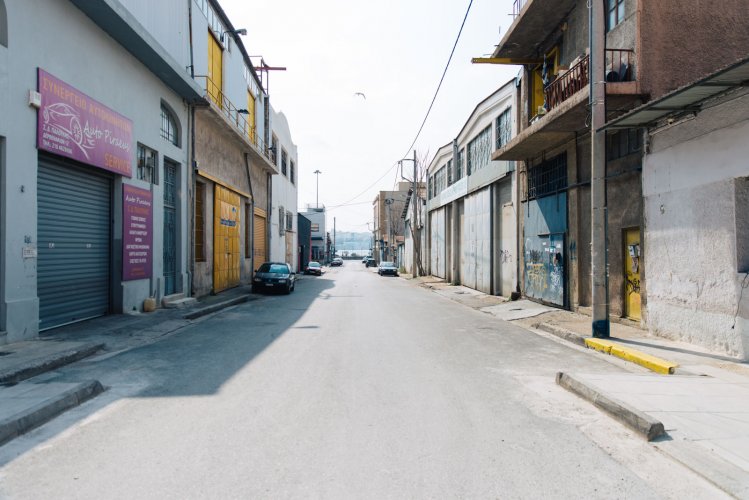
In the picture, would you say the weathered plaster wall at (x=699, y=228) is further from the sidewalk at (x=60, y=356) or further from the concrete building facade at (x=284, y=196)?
the concrete building facade at (x=284, y=196)

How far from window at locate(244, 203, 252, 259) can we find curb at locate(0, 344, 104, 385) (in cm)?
1923

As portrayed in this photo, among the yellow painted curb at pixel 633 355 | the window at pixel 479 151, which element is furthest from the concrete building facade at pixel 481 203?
the yellow painted curb at pixel 633 355

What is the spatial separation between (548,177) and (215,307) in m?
11.6

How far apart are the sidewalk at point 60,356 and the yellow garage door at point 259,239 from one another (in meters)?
16.0

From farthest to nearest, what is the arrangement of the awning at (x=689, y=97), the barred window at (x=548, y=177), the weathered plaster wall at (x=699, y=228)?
the barred window at (x=548, y=177) < the weathered plaster wall at (x=699, y=228) < the awning at (x=689, y=97)

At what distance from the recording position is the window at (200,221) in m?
18.9

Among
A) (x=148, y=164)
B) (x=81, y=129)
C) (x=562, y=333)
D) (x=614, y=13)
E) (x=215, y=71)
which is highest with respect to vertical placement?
(x=215, y=71)

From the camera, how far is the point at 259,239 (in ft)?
101

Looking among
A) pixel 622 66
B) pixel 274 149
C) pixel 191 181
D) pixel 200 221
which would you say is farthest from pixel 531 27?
pixel 274 149

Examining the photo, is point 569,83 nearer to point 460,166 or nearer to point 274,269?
point 274,269

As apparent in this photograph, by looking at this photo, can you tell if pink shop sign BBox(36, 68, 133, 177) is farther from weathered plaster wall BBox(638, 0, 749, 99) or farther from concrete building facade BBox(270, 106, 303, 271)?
concrete building facade BBox(270, 106, 303, 271)

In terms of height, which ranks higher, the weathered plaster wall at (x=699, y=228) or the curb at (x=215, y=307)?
the weathered plaster wall at (x=699, y=228)

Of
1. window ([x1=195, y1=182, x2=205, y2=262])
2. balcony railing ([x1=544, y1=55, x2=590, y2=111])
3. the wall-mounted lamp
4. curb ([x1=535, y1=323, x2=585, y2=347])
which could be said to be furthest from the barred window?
the wall-mounted lamp

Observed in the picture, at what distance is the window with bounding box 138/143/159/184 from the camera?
13789mm
